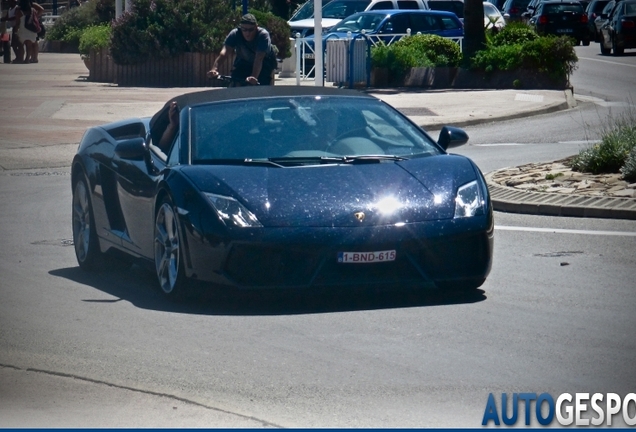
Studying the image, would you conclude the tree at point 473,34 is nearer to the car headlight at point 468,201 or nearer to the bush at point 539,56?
the bush at point 539,56

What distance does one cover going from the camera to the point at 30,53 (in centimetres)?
4100

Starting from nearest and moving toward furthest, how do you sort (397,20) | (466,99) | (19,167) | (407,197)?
1. (407,197)
2. (19,167)
3. (466,99)
4. (397,20)

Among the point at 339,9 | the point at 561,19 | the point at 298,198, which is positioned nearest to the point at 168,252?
the point at 298,198

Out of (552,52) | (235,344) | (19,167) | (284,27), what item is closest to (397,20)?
(284,27)

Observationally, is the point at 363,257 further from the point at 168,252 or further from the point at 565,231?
the point at 565,231

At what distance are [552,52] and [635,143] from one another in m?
14.5

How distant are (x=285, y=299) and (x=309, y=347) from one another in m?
1.44

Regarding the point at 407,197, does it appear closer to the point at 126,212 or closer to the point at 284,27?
the point at 126,212

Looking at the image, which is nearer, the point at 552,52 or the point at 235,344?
the point at 235,344

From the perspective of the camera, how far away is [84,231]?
10203mm

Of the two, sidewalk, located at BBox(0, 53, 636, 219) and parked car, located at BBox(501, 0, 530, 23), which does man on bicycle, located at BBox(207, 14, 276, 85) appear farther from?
parked car, located at BBox(501, 0, 530, 23)

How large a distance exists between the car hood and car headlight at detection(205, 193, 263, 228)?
0.04 meters

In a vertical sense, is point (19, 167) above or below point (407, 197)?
below
